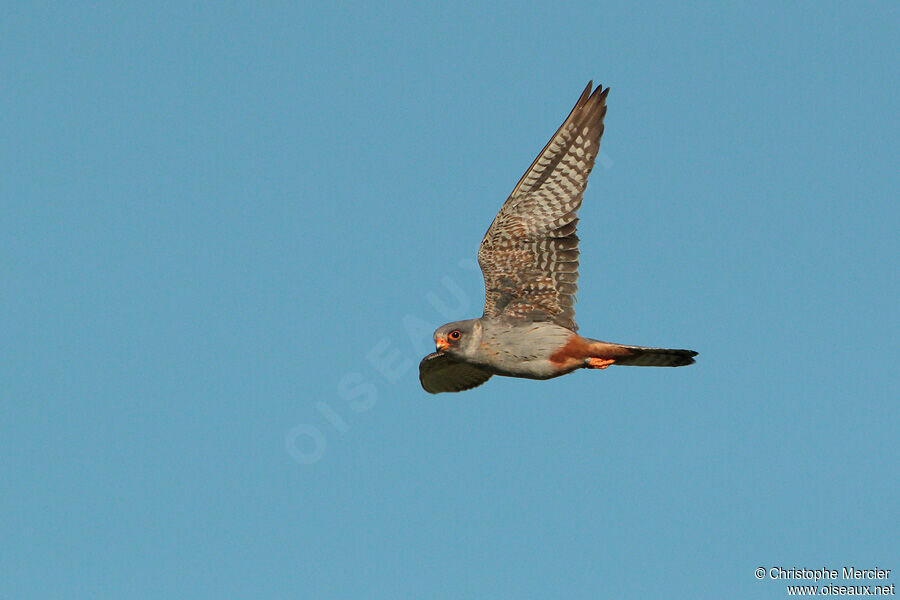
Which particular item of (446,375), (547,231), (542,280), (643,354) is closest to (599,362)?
(643,354)

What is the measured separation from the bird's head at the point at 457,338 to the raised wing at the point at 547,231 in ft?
1.58

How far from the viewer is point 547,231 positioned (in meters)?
16.5

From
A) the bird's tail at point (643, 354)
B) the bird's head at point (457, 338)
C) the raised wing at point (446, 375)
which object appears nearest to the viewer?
the bird's tail at point (643, 354)

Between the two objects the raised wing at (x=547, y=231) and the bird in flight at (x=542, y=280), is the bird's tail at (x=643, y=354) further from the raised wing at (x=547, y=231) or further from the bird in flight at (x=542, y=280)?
the raised wing at (x=547, y=231)

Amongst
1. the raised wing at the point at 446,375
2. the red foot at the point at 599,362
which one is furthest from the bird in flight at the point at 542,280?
the raised wing at the point at 446,375

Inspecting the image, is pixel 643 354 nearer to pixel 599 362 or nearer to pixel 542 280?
pixel 599 362

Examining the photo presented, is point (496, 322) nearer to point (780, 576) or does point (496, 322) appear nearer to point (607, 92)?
point (607, 92)

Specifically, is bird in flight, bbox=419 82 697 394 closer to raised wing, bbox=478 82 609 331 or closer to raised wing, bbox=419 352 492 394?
raised wing, bbox=478 82 609 331

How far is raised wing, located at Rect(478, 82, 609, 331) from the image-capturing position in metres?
16.4

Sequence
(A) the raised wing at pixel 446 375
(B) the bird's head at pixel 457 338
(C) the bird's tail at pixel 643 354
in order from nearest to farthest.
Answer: (C) the bird's tail at pixel 643 354 → (B) the bird's head at pixel 457 338 → (A) the raised wing at pixel 446 375

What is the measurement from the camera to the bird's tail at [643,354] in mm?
16250

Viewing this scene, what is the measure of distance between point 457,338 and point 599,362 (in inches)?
72.0

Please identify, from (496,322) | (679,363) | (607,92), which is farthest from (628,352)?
(607,92)

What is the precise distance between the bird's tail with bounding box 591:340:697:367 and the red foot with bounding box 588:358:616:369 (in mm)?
55
